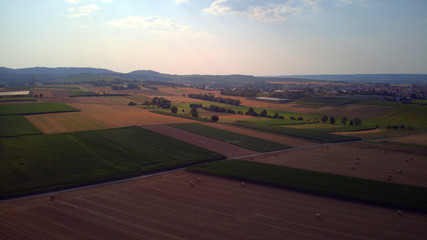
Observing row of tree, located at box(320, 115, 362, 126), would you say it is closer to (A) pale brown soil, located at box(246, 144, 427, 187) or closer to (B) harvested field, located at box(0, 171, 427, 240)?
(A) pale brown soil, located at box(246, 144, 427, 187)

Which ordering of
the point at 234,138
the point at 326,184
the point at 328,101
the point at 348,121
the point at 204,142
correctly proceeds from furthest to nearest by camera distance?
1. the point at 328,101
2. the point at 348,121
3. the point at 234,138
4. the point at 204,142
5. the point at 326,184

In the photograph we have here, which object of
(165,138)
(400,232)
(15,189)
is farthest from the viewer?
(165,138)

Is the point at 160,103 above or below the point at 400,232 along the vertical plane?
above

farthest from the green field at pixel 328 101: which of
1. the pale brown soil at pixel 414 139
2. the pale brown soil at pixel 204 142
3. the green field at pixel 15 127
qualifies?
the green field at pixel 15 127

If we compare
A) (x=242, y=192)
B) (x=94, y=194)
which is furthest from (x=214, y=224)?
(x=94, y=194)

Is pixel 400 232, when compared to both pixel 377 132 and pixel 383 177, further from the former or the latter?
pixel 377 132

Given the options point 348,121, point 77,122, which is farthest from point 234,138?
point 348,121

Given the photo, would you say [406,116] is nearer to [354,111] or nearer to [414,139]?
[354,111]
